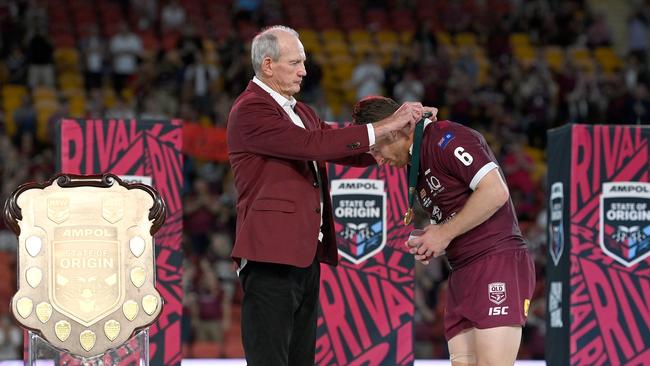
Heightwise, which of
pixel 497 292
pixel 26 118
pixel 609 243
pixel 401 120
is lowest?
pixel 497 292

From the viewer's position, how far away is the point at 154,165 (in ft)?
22.2

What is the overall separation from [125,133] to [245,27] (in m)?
8.73

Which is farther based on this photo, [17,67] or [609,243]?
[17,67]

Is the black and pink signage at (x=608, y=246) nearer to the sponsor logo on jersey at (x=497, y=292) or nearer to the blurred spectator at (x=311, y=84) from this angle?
the sponsor logo on jersey at (x=497, y=292)

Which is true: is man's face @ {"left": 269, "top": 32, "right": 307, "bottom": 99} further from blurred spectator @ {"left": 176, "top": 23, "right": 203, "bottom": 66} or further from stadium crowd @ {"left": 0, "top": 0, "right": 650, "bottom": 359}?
blurred spectator @ {"left": 176, "top": 23, "right": 203, "bottom": 66}

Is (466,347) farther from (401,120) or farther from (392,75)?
(392,75)

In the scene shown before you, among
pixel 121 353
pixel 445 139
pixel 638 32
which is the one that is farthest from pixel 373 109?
pixel 638 32

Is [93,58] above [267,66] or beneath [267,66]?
above

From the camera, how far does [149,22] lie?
1518cm

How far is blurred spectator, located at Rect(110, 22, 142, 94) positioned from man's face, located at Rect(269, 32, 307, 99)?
887 cm

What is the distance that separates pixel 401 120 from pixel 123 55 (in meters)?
9.64

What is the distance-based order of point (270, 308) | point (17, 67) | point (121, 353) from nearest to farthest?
point (270, 308)
point (121, 353)
point (17, 67)

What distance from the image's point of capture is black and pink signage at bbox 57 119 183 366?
670cm

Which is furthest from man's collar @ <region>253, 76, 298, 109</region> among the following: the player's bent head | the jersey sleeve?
the jersey sleeve
